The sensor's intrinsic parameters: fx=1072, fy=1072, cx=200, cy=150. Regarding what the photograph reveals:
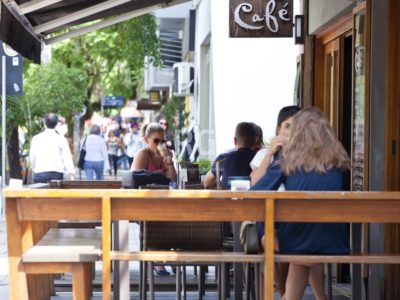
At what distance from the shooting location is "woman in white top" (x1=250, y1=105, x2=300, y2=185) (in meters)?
7.21

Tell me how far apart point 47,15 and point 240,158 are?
2.82 meters

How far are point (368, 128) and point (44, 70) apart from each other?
2120 cm

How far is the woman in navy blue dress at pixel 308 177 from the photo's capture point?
6.72 metres

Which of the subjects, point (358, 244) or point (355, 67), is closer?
point (358, 244)

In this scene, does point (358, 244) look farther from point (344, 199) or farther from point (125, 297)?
point (125, 297)

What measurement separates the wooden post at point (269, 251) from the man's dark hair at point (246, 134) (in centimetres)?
387

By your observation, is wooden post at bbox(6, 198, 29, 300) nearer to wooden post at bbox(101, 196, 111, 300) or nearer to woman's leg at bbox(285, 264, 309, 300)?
wooden post at bbox(101, 196, 111, 300)

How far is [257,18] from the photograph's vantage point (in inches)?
504

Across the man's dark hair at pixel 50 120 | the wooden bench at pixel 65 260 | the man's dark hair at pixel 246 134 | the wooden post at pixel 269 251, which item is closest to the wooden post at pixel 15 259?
the wooden bench at pixel 65 260

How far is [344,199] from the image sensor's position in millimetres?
6398

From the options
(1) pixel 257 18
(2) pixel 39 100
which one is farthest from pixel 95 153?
(1) pixel 257 18

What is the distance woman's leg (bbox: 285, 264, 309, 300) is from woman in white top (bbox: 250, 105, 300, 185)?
0.76 metres

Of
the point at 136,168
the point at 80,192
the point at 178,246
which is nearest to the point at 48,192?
the point at 80,192

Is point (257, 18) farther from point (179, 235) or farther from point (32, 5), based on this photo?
point (179, 235)
